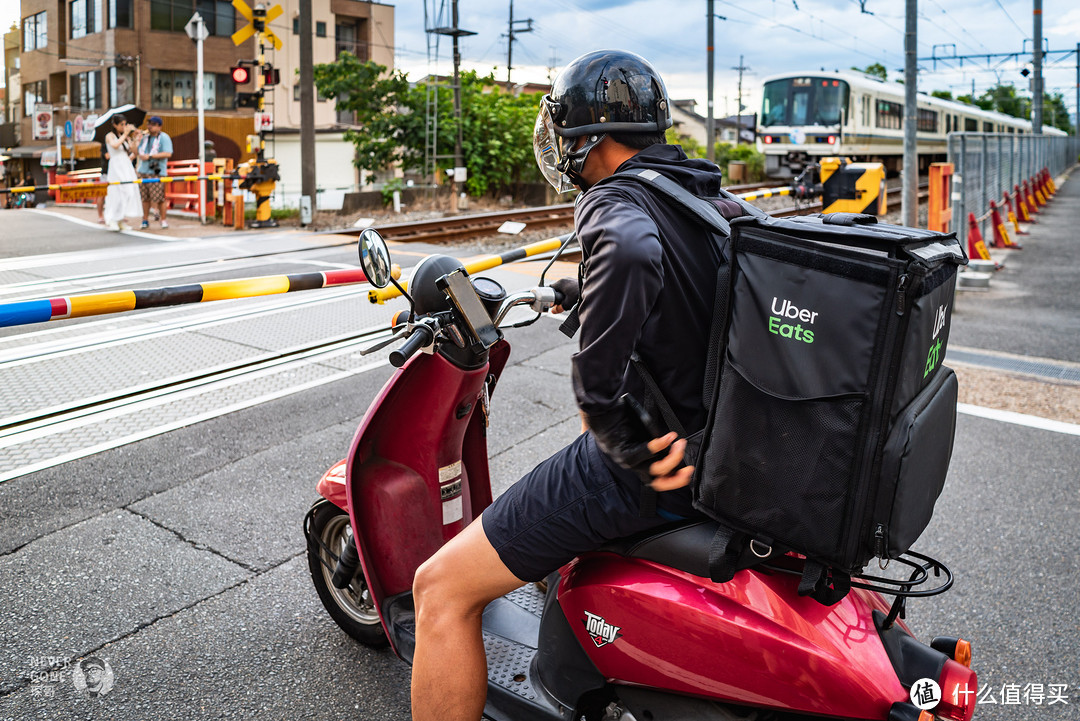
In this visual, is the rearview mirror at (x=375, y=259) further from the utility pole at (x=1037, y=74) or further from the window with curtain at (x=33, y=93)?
the window with curtain at (x=33, y=93)

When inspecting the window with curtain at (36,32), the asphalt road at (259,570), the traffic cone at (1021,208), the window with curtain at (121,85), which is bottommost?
the asphalt road at (259,570)

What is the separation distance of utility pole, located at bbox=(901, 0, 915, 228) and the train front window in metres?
16.0

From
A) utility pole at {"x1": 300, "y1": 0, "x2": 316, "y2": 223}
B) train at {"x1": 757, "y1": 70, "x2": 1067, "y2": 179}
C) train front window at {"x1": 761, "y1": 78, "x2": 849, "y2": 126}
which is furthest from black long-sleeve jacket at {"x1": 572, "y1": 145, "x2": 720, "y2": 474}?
train front window at {"x1": 761, "y1": 78, "x2": 849, "y2": 126}

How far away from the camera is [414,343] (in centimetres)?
220

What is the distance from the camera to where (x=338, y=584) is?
2947 mm

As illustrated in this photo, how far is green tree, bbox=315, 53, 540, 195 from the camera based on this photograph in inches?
926

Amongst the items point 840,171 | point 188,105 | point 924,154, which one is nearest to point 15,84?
point 188,105

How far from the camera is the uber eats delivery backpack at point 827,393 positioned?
1.63 m

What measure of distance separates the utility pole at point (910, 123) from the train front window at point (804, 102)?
1605cm

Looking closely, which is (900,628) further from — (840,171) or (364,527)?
(840,171)

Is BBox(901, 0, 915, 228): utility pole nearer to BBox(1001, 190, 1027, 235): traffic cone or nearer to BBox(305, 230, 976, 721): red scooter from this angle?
BBox(1001, 190, 1027, 235): traffic cone

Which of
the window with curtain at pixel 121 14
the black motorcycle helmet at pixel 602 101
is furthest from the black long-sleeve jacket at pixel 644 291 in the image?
the window with curtain at pixel 121 14

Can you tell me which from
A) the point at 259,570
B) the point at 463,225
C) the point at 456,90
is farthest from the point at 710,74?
the point at 259,570

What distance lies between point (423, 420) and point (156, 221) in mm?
16155
